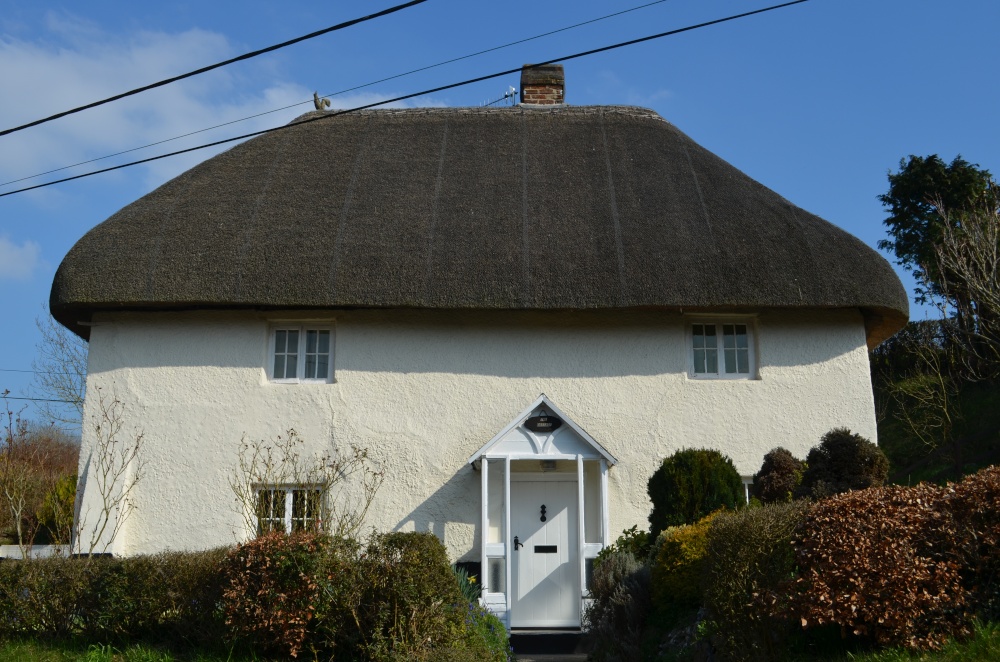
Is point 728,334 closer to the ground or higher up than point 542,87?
closer to the ground

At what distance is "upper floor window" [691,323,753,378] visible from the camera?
13.6 meters

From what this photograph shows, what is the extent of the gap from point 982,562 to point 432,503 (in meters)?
7.68

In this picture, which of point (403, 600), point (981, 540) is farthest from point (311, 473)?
point (981, 540)

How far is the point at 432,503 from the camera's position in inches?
507

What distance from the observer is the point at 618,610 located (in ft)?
32.3

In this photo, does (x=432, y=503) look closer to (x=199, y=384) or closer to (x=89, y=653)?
(x=199, y=384)

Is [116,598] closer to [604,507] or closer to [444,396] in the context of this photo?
[444,396]

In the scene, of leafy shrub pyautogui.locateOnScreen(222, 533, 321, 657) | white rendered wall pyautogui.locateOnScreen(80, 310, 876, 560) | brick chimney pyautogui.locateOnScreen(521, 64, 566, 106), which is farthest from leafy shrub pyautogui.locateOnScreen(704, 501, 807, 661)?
brick chimney pyautogui.locateOnScreen(521, 64, 566, 106)

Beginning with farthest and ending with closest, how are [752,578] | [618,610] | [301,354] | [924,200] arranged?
[924,200], [301,354], [618,610], [752,578]

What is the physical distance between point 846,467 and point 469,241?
6.16 m

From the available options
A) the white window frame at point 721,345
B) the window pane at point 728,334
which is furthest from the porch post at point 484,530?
the window pane at point 728,334

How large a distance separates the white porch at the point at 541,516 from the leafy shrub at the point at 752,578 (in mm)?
4604

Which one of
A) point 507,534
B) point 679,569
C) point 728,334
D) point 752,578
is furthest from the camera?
point 728,334

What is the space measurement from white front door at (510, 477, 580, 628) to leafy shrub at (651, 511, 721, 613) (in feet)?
8.77
